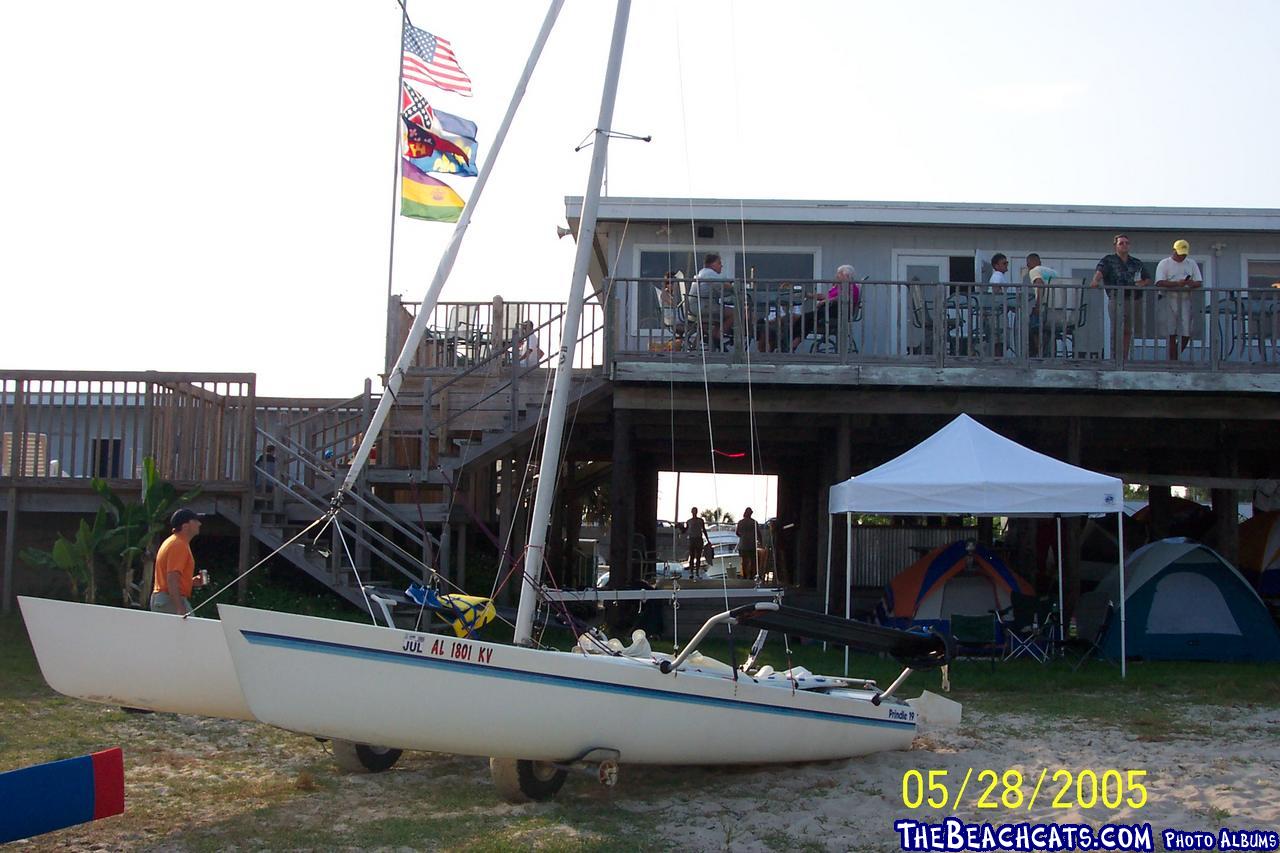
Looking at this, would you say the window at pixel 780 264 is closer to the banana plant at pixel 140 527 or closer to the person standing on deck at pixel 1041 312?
the person standing on deck at pixel 1041 312

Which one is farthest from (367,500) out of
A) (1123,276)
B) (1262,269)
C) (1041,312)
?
(1262,269)

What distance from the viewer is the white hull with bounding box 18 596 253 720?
7.52 meters

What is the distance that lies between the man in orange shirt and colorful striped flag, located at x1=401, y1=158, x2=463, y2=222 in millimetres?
7091

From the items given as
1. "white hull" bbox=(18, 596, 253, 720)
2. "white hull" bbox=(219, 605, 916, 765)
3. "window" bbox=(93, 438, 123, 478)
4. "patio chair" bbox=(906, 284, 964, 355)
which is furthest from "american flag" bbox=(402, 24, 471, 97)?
"white hull" bbox=(219, 605, 916, 765)

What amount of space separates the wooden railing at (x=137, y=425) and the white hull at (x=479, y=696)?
7790mm

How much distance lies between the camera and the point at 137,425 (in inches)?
553

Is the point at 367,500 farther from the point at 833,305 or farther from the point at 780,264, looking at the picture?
the point at 780,264

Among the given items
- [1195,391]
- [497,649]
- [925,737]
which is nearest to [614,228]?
[1195,391]

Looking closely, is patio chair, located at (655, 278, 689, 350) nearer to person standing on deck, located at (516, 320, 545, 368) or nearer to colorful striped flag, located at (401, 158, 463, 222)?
person standing on deck, located at (516, 320, 545, 368)

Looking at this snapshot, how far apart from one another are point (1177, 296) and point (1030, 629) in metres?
4.52

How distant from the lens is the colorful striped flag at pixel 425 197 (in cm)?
1514

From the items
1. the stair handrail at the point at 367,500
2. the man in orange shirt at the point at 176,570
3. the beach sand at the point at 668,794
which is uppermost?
the stair handrail at the point at 367,500
